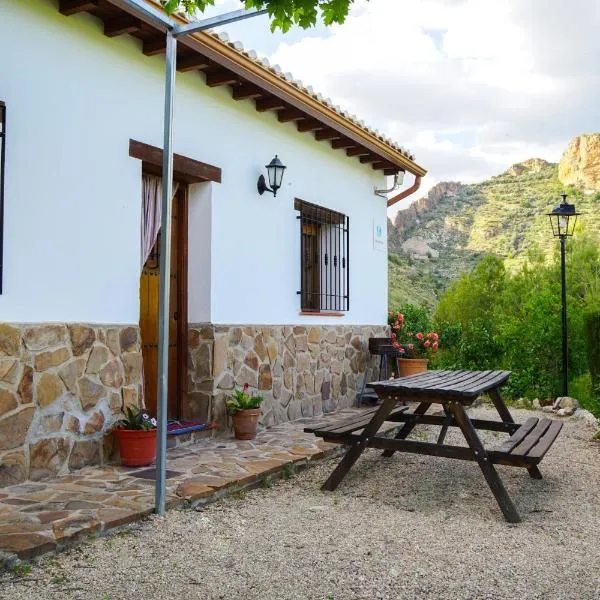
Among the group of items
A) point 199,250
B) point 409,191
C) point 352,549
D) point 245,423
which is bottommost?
point 352,549

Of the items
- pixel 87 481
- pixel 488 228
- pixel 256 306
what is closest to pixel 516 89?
pixel 488 228

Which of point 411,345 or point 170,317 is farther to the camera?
point 411,345

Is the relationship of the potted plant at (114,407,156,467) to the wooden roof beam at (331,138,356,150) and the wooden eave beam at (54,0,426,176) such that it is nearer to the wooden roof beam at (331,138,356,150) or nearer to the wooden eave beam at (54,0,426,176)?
the wooden eave beam at (54,0,426,176)

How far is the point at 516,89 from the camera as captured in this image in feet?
111

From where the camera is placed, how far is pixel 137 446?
4.16 meters

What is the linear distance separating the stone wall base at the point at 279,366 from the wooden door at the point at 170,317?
0.12 metres

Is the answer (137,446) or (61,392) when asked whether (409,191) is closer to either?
Result: (137,446)

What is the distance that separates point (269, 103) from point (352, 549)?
4.15 metres

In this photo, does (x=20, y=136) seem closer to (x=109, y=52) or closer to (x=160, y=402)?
(x=109, y=52)

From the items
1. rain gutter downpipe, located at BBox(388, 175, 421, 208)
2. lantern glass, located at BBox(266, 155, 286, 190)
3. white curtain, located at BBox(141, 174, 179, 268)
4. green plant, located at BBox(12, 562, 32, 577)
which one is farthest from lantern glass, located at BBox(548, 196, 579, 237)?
green plant, located at BBox(12, 562, 32, 577)

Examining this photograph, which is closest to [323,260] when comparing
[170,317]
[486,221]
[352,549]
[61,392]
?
[170,317]

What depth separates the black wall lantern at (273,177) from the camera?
585 cm

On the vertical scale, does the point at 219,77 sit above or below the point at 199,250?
above

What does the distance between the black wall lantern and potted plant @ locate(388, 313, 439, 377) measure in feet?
9.12
